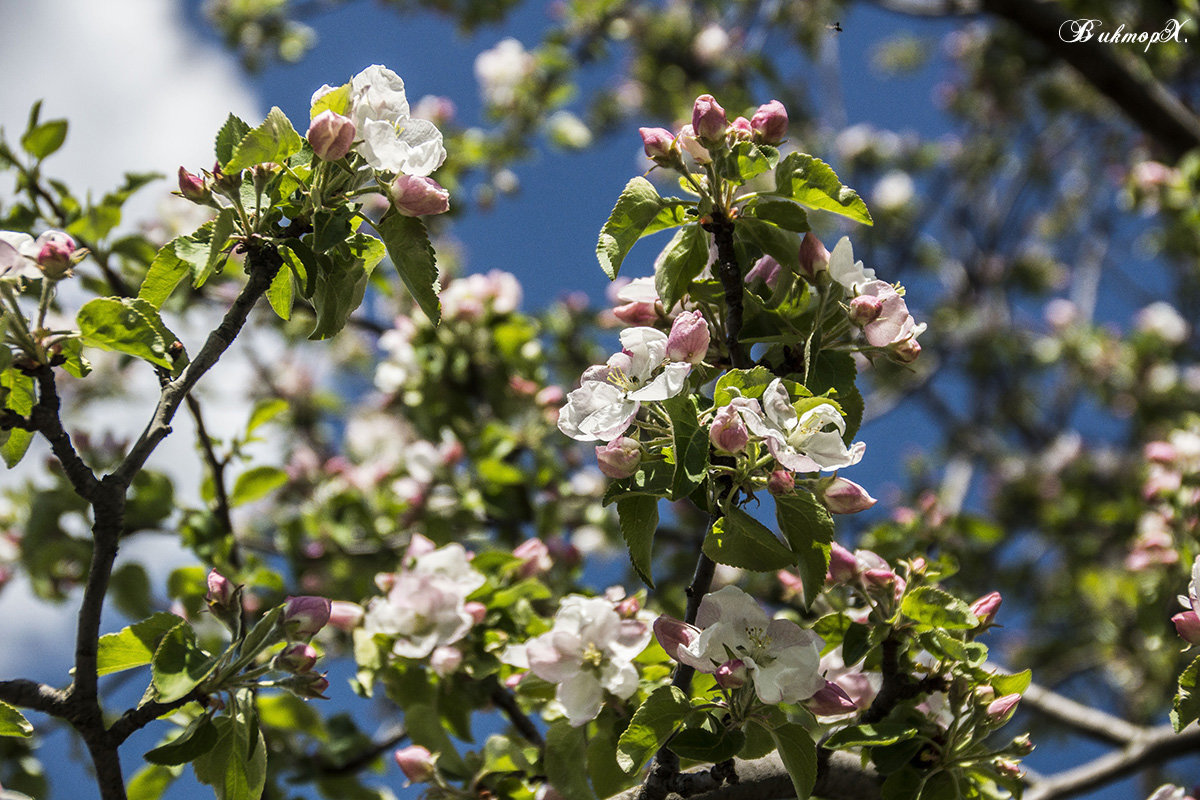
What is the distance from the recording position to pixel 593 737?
156 centimetres

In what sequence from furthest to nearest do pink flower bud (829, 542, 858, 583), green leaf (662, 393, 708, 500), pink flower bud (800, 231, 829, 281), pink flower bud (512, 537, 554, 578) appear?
pink flower bud (512, 537, 554, 578) < pink flower bud (829, 542, 858, 583) < pink flower bud (800, 231, 829, 281) < green leaf (662, 393, 708, 500)

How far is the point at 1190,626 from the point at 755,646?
62 cm

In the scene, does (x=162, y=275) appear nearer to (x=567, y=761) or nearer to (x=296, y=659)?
(x=296, y=659)

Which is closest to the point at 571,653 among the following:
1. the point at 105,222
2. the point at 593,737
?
the point at 593,737

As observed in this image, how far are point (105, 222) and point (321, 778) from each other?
1347mm

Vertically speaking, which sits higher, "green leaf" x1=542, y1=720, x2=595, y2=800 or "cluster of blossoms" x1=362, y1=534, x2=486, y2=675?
"cluster of blossoms" x1=362, y1=534, x2=486, y2=675

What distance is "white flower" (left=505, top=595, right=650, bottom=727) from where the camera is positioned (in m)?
1.51

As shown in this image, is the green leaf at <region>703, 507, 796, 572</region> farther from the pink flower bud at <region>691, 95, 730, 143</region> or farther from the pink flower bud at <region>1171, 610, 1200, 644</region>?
the pink flower bud at <region>1171, 610, 1200, 644</region>

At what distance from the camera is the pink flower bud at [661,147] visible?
1350mm

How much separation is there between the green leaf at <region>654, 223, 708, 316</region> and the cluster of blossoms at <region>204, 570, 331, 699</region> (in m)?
0.66

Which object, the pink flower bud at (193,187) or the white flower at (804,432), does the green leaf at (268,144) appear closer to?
the pink flower bud at (193,187)

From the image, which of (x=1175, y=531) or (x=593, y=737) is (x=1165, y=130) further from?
(x=593, y=737)

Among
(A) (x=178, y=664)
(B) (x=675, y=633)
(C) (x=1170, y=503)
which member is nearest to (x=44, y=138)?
(A) (x=178, y=664)

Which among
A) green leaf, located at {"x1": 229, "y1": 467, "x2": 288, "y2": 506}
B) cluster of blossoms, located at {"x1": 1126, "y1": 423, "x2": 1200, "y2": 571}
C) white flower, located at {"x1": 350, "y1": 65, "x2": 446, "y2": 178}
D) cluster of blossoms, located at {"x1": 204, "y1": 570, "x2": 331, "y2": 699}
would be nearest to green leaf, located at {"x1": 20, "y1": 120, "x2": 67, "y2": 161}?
green leaf, located at {"x1": 229, "y1": 467, "x2": 288, "y2": 506}
